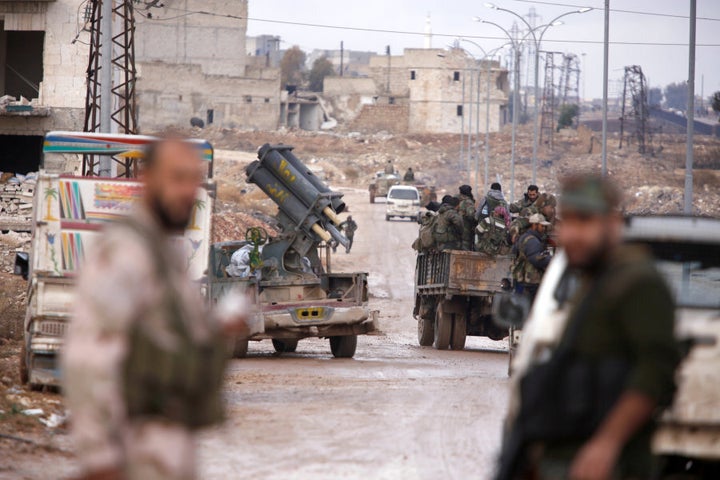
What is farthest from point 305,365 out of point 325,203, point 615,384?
point 615,384

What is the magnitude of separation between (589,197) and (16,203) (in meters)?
33.1

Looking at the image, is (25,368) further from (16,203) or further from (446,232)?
(16,203)

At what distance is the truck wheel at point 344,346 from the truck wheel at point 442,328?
79.9 inches

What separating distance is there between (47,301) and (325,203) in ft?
23.0

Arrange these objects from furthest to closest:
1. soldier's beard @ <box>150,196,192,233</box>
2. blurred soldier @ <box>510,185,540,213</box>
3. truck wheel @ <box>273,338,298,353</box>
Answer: truck wheel @ <box>273,338,298,353</box> < blurred soldier @ <box>510,185,540,213</box> < soldier's beard @ <box>150,196,192,233</box>

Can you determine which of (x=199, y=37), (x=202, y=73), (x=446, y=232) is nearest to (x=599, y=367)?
(x=446, y=232)

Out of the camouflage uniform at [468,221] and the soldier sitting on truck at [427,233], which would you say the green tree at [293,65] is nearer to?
the soldier sitting on truck at [427,233]

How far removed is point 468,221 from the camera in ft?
68.2

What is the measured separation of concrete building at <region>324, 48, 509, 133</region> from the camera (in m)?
121

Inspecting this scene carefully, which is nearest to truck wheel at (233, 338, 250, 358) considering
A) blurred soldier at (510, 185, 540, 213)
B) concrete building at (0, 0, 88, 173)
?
blurred soldier at (510, 185, 540, 213)

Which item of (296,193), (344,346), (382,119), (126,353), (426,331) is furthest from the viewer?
(382,119)

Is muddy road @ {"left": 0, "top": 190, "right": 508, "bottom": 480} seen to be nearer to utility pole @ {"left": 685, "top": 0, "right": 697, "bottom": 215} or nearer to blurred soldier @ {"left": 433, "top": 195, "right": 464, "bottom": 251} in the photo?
blurred soldier @ {"left": 433, "top": 195, "right": 464, "bottom": 251}

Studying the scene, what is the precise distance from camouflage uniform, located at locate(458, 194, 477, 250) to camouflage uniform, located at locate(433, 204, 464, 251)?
0.11 m

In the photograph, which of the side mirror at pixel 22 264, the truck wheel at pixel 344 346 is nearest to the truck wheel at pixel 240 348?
the truck wheel at pixel 344 346
